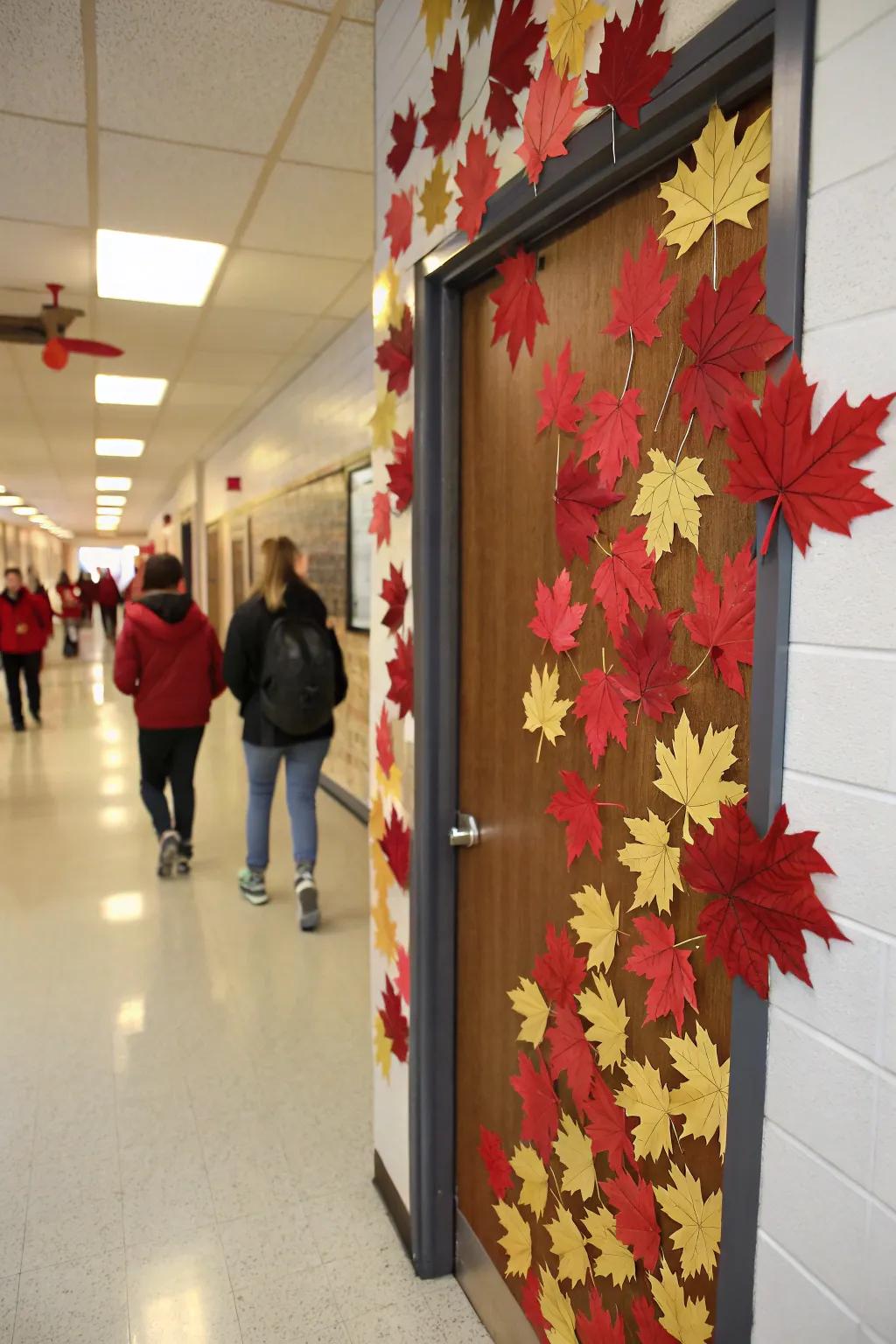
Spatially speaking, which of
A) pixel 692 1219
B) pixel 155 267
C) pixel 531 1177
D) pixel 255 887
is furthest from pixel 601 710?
pixel 155 267

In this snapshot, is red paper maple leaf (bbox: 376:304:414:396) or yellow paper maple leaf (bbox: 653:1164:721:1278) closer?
yellow paper maple leaf (bbox: 653:1164:721:1278)

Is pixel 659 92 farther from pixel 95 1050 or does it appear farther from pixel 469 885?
pixel 95 1050

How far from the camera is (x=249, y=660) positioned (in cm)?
346

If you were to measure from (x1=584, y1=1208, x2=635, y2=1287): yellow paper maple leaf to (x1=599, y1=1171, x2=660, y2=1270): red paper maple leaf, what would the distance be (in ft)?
0.07

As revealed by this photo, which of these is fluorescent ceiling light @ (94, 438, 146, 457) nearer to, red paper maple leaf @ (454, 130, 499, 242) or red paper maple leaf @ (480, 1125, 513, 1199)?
red paper maple leaf @ (454, 130, 499, 242)

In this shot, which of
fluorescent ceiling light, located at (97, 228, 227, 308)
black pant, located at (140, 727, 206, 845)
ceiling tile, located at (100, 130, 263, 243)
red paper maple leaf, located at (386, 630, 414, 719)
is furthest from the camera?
black pant, located at (140, 727, 206, 845)

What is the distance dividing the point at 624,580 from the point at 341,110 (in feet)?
7.33

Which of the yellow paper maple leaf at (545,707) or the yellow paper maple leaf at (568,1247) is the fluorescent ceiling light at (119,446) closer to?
the yellow paper maple leaf at (545,707)

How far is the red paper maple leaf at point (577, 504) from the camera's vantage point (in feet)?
4.19

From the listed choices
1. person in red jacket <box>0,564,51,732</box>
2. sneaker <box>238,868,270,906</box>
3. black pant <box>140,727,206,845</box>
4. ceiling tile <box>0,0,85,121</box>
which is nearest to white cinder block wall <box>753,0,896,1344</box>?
ceiling tile <box>0,0,85,121</box>

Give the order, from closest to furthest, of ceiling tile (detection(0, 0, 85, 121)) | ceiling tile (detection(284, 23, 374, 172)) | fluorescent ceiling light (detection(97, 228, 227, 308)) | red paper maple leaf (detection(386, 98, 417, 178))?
red paper maple leaf (detection(386, 98, 417, 178)), ceiling tile (detection(0, 0, 85, 121)), ceiling tile (detection(284, 23, 374, 172)), fluorescent ceiling light (detection(97, 228, 227, 308))

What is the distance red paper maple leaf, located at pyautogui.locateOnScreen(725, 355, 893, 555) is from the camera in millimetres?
811

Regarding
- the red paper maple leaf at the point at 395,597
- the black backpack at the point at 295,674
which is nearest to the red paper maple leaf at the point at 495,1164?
the red paper maple leaf at the point at 395,597

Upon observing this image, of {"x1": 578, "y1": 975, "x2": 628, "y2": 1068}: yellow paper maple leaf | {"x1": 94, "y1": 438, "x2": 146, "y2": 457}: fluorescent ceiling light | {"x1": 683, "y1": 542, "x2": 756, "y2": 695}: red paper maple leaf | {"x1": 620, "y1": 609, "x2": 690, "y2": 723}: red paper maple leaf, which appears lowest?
{"x1": 578, "y1": 975, "x2": 628, "y2": 1068}: yellow paper maple leaf
